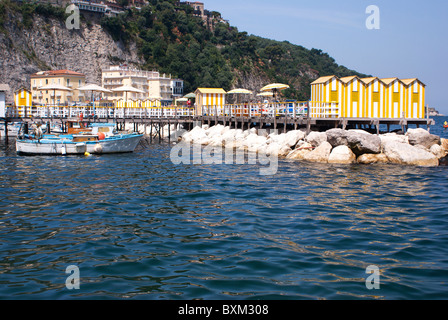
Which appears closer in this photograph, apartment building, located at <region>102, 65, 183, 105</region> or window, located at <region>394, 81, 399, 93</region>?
window, located at <region>394, 81, 399, 93</region>

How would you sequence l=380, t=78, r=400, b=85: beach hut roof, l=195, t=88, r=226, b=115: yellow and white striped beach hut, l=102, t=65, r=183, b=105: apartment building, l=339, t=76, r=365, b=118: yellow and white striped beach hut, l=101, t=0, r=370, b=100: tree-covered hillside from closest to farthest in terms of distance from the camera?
l=339, t=76, r=365, b=118: yellow and white striped beach hut
l=380, t=78, r=400, b=85: beach hut roof
l=195, t=88, r=226, b=115: yellow and white striped beach hut
l=102, t=65, r=183, b=105: apartment building
l=101, t=0, r=370, b=100: tree-covered hillside

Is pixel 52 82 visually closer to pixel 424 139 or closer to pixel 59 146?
pixel 59 146

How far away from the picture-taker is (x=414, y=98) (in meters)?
29.8

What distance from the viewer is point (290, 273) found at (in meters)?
8.44

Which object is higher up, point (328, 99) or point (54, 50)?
point (54, 50)

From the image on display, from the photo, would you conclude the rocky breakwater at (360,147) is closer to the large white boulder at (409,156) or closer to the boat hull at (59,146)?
the large white boulder at (409,156)

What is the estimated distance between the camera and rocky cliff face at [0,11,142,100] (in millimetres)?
74062

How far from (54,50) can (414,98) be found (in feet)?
233

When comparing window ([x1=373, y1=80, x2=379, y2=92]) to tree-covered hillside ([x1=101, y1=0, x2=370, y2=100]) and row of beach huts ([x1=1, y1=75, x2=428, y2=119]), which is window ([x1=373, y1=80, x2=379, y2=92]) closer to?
row of beach huts ([x1=1, y1=75, x2=428, y2=119])

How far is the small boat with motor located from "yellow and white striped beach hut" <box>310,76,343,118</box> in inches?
498

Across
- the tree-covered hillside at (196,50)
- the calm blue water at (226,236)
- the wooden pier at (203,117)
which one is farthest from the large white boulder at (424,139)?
the tree-covered hillside at (196,50)

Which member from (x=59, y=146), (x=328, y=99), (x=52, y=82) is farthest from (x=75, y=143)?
(x=52, y=82)

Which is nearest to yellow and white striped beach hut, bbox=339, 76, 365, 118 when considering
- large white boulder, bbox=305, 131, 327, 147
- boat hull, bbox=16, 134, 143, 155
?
large white boulder, bbox=305, 131, 327, 147

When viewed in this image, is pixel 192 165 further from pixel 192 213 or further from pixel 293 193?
pixel 192 213
